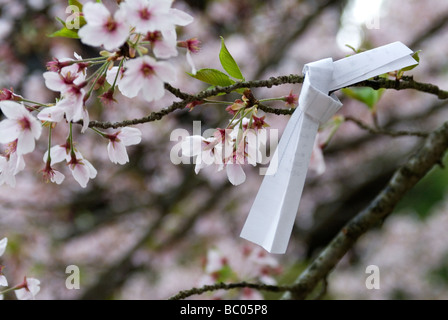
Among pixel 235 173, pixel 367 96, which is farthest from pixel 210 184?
pixel 235 173

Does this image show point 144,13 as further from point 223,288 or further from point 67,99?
point 223,288

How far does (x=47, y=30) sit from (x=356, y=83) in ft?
6.56

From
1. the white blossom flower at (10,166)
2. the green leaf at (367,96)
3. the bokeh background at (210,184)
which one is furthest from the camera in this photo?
the bokeh background at (210,184)

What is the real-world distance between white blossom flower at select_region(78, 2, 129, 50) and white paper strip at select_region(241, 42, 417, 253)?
0.67 feet

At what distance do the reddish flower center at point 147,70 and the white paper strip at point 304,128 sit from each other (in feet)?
0.55

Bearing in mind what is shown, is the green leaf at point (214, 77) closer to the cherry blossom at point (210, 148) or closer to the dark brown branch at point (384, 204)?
the cherry blossom at point (210, 148)

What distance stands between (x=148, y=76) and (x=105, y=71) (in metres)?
0.08

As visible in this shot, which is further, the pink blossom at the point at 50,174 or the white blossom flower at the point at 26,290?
the white blossom flower at the point at 26,290

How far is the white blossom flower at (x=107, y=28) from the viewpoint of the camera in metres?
0.43

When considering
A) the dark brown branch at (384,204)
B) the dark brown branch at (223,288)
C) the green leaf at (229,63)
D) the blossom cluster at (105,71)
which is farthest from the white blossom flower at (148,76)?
the dark brown branch at (384,204)

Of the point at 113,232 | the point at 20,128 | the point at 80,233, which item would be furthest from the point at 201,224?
the point at 20,128

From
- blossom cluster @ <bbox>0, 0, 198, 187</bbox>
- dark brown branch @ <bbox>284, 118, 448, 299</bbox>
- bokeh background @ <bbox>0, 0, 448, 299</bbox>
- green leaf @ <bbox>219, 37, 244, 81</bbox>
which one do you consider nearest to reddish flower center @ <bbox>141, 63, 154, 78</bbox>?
blossom cluster @ <bbox>0, 0, 198, 187</bbox>

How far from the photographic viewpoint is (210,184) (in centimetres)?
226

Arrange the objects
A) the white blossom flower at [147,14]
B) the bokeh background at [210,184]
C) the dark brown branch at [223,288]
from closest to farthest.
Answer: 1. the white blossom flower at [147,14]
2. the dark brown branch at [223,288]
3. the bokeh background at [210,184]
